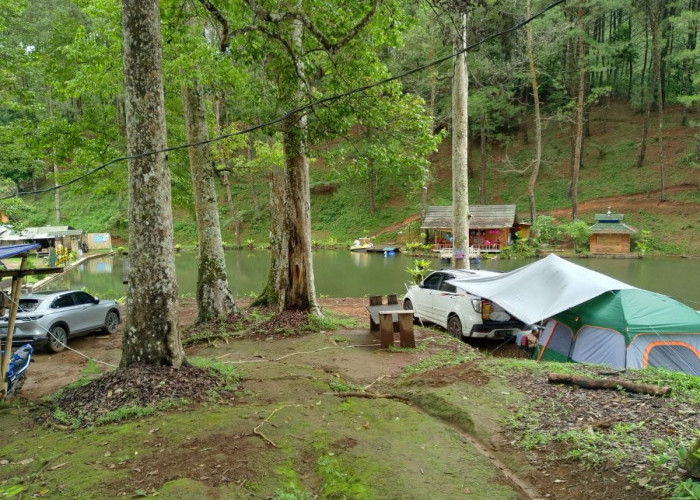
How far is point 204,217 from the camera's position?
38.0 ft

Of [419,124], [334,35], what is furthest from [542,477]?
[334,35]

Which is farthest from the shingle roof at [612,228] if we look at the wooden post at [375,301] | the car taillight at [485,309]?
the wooden post at [375,301]

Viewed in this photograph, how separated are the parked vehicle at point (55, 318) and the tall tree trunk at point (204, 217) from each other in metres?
2.78

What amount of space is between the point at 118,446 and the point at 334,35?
24.9 ft

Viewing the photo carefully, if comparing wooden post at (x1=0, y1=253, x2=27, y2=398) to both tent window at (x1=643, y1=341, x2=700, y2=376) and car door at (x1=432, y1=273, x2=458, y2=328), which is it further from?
tent window at (x1=643, y1=341, x2=700, y2=376)

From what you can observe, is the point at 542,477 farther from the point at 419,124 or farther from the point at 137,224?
the point at 419,124

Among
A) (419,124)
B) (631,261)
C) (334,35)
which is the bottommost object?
(631,261)

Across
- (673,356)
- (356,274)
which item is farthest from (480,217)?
(673,356)

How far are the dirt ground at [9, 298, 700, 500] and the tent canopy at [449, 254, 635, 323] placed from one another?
245cm

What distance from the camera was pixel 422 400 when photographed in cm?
634

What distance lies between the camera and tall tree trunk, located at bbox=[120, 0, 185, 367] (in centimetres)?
650

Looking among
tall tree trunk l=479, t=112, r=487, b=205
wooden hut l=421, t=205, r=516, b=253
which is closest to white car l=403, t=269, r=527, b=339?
wooden hut l=421, t=205, r=516, b=253

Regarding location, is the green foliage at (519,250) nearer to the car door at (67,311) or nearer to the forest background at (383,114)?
the forest background at (383,114)

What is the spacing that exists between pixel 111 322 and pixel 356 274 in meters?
15.3
